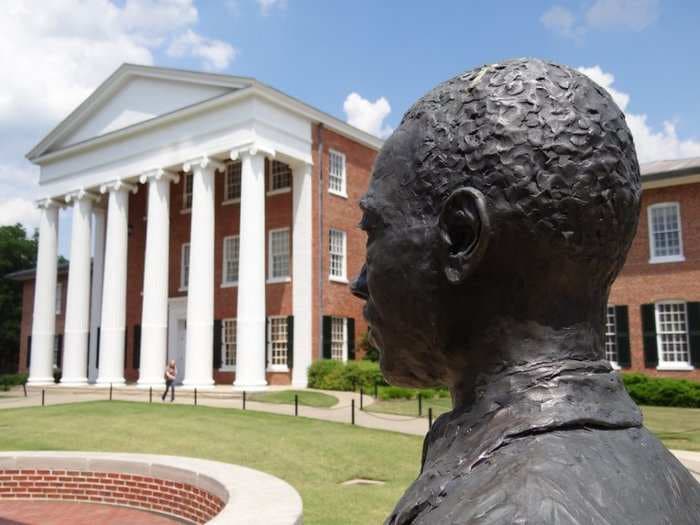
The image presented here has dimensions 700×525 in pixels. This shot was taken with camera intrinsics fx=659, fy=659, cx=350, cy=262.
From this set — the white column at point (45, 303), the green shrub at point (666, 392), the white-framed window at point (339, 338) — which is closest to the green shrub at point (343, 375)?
the white-framed window at point (339, 338)

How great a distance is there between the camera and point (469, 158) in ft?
4.98

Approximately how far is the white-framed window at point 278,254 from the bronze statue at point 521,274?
1122 inches

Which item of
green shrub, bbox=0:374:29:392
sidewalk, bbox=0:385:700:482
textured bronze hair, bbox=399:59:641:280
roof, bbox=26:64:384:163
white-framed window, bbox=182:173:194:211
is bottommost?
green shrub, bbox=0:374:29:392

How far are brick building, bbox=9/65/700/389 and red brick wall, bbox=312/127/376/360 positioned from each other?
89 mm

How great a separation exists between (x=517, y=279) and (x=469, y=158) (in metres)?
0.30

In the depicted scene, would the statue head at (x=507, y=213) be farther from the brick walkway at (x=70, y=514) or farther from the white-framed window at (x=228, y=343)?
the white-framed window at (x=228, y=343)

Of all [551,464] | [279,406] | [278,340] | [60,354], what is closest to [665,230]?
[278,340]

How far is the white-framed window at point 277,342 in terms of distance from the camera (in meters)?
29.3

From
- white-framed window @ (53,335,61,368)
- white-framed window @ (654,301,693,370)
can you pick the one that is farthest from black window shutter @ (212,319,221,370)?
white-framed window @ (654,301,693,370)

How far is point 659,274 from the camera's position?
88.9 feet

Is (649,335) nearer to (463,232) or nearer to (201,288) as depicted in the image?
(201,288)

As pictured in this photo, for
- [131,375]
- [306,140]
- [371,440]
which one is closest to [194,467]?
[371,440]

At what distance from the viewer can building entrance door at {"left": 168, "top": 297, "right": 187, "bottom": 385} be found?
110 ft

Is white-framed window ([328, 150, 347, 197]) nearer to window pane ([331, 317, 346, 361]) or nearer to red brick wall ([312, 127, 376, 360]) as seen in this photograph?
red brick wall ([312, 127, 376, 360])
